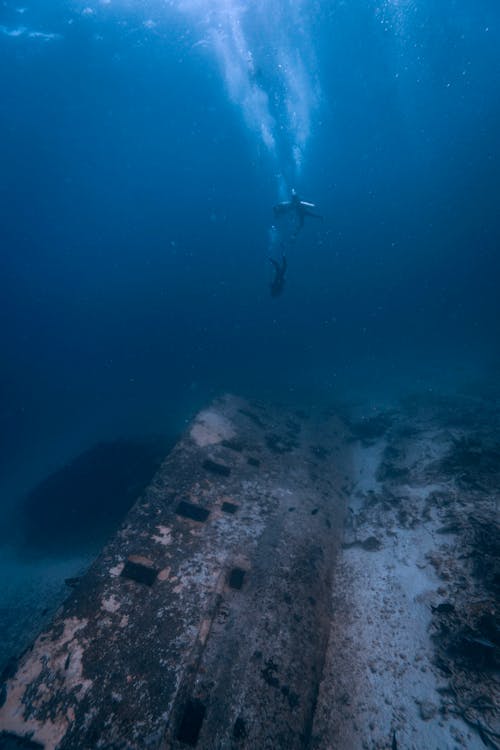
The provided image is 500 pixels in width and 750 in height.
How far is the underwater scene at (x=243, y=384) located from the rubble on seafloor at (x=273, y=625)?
0.03 m

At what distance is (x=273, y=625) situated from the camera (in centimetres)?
427

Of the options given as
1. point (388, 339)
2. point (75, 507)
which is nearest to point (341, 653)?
point (75, 507)

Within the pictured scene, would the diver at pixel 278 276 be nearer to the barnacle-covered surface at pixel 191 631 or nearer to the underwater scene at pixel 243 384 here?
the underwater scene at pixel 243 384

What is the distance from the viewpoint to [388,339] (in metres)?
48.4

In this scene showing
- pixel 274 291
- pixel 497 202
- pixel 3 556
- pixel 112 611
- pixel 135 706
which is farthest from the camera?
pixel 497 202

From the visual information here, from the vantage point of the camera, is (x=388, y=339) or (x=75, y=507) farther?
(x=388, y=339)

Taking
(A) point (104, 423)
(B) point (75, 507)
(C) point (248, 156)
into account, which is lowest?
(A) point (104, 423)

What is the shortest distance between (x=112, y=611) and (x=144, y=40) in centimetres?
3511

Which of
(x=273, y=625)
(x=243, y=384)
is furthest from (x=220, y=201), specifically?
(x=273, y=625)

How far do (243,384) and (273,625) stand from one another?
2467 centimetres

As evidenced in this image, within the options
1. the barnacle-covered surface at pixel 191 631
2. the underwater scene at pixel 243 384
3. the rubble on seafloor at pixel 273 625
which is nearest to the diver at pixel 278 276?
the underwater scene at pixel 243 384

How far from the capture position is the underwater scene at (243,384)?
12.1 ft

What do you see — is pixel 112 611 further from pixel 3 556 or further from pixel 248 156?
pixel 248 156

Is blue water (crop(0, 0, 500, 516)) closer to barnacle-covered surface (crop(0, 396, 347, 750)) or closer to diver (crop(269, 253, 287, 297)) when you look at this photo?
diver (crop(269, 253, 287, 297))
